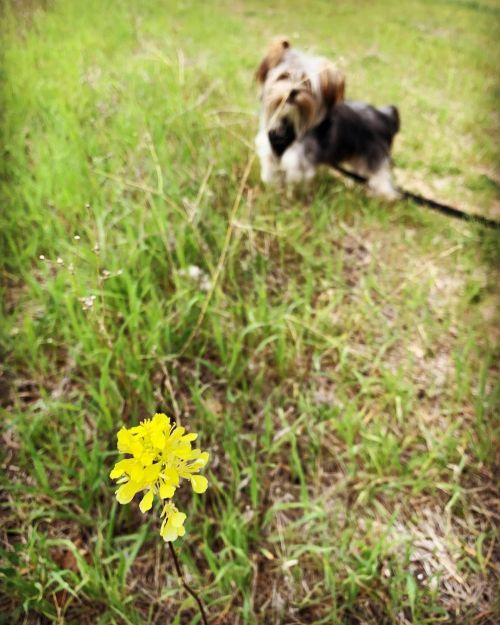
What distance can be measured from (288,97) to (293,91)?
0.05 meters

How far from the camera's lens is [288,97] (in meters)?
2.43

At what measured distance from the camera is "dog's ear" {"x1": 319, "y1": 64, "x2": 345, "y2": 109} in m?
2.51

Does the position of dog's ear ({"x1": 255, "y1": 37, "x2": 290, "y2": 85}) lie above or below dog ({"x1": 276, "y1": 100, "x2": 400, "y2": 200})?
above

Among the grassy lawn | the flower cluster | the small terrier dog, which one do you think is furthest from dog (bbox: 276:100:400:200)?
the flower cluster

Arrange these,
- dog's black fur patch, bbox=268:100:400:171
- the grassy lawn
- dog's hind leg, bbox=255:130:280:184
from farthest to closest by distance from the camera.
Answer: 1. dog's black fur patch, bbox=268:100:400:171
2. dog's hind leg, bbox=255:130:280:184
3. the grassy lawn

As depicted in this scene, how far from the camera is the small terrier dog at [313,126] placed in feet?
8.17

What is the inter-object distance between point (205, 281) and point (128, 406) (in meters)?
0.64

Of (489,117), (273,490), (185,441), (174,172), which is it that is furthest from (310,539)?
(489,117)

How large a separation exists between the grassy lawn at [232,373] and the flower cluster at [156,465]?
2.43ft

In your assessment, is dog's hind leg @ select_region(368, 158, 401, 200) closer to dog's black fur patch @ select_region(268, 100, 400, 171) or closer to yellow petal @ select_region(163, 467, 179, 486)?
dog's black fur patch @ select_region(268, 100, 400, 171)

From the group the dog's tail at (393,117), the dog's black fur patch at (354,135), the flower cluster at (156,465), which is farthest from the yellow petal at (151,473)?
the dog's tail at (393,117)

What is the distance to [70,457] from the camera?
58.0 inches

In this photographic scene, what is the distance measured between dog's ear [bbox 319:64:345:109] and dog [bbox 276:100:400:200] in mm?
226

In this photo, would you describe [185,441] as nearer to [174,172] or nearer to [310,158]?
[174,172]
